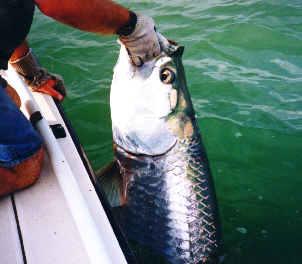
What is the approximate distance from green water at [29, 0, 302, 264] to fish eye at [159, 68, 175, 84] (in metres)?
1.20

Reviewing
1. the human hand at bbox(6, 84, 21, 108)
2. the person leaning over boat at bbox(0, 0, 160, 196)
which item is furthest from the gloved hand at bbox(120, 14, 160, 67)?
the human hand at bbox(6, 84, 21, 108)

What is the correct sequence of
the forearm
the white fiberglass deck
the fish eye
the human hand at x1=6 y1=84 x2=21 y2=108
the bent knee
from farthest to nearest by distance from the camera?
1. the human hand at x1=6 y1=84 x2=21 y2=108
2. the fish eye
3. the bent knee
4. the forearm
5. the white fiberglass deck

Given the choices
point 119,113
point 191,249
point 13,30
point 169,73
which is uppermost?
point 13,30

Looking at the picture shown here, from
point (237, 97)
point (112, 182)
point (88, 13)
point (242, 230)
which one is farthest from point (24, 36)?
point (237, 97)

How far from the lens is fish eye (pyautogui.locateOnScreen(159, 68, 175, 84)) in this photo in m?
2.06

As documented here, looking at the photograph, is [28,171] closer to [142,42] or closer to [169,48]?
[142,42]

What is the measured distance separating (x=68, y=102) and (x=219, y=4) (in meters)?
3.73

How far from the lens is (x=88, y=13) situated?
Answer: 68.2 inches

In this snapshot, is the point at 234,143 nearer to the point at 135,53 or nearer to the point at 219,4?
the point at 135,53

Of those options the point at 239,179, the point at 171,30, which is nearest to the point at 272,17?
the point at 171,30

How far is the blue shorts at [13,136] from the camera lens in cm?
188

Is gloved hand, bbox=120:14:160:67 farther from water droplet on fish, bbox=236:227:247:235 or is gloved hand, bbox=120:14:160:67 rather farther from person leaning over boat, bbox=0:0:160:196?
water droplet on fish, bbox=236:227:247:235

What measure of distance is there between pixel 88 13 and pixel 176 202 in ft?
3.59

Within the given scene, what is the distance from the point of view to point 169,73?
206 centimetres
